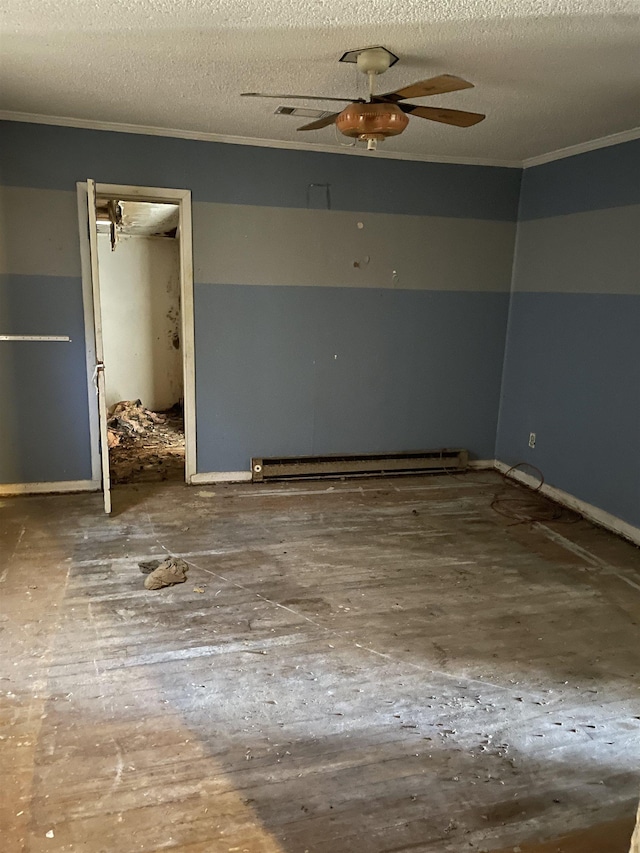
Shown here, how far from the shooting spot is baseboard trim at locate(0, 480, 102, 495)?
13.9ft

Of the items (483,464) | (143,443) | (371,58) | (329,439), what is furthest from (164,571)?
(483,464)

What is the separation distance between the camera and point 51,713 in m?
2.17

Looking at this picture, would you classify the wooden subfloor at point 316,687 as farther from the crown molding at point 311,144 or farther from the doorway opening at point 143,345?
the crown molding at point 311,144

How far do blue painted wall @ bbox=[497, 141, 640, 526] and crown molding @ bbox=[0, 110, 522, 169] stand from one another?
0.58 meters

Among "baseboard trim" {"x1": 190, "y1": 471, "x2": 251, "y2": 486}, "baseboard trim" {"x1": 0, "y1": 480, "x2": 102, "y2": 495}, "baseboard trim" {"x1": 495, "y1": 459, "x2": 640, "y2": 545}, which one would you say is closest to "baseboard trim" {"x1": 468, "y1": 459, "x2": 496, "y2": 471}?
"baseboard trim" {"x1": 495, "y1": 459, "x2": 640, "y2": 545}

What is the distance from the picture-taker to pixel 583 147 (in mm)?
4039

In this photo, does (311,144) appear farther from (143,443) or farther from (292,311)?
(143,443)

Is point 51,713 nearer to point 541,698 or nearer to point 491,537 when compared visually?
point 541,698

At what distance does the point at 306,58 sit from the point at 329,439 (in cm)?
277

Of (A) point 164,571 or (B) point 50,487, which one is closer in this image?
(A) point 164,571

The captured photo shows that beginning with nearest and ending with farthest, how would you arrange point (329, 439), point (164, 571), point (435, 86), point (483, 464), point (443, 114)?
point (435, 86) → point (443, 114) → point (164, 571) → point (329, 439) → point (483, 464)

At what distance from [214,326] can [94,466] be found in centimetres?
134

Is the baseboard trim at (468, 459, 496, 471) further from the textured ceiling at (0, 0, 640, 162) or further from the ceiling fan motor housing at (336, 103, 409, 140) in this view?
the ceiling fan motor housing at (336, 103, 409, 140)

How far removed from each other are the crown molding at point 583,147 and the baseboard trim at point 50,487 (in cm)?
406
